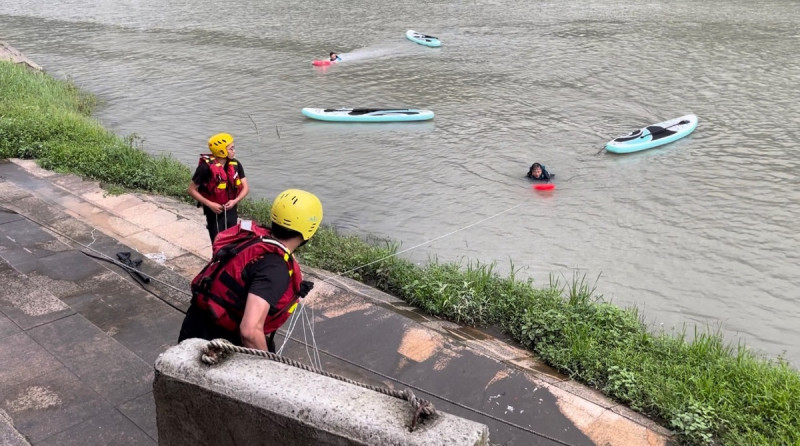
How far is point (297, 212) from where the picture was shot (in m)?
3.45

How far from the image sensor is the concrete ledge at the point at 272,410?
8.11ft

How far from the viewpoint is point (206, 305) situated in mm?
3502

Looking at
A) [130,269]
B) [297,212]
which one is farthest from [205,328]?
[130,269]

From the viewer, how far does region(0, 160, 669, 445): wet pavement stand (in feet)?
A: 14.1

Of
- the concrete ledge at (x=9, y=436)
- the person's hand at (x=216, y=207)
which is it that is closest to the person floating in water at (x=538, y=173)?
the person's hand at (x=216, y=207)

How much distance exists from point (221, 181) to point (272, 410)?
437 centimetres

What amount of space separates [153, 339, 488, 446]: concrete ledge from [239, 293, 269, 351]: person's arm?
200 millimetres

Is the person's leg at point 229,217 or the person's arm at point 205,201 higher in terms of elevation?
the person's arm at point 205,201

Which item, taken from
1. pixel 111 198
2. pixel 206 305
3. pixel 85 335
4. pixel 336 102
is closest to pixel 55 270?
pixel 85 335

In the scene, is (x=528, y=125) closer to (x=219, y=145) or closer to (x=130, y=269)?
(x=219, y=145)

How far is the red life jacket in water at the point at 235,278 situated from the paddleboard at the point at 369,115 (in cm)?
1423

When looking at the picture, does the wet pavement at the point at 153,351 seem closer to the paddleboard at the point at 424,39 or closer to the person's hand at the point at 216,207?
→ the person's hand at the point at 216,207

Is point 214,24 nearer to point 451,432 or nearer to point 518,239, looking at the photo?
point 518,239

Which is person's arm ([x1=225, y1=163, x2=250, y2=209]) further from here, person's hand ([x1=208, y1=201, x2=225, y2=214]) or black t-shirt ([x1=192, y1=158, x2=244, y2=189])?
black t-shirt ([x1=192, y1=158, x2=244, y2=189])
